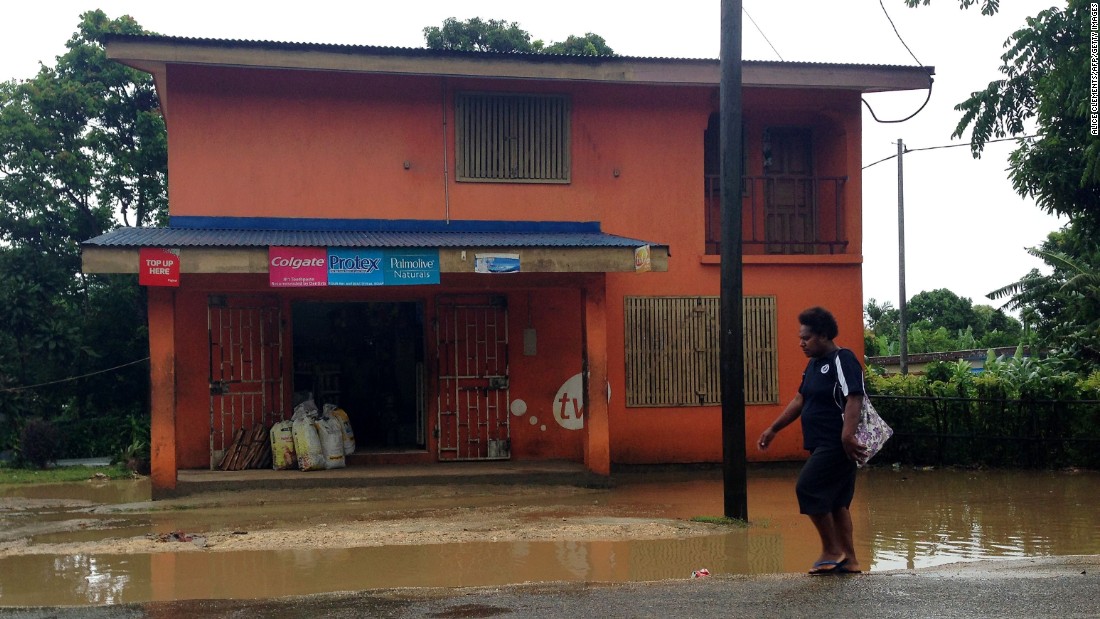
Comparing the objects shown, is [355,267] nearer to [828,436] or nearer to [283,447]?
[283,447]

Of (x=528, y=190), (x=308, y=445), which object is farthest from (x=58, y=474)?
(x=528, y=190)

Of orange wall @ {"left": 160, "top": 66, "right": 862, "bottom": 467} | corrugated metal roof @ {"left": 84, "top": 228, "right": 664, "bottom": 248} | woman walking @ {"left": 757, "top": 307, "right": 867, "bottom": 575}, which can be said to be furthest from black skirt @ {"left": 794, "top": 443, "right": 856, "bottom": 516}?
orange wall @ {"left": 160, "top": 66, "right": 862, "bottom": 467}

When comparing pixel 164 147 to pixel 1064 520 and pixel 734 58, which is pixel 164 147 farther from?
pixel 1064 520

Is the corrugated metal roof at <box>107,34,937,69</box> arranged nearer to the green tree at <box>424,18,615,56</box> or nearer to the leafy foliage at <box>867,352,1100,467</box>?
the leafy foliage at <box>867,352,1100,467</box>

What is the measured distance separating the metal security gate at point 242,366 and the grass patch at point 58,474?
10.2 feet

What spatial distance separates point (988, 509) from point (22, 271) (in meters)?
17.6

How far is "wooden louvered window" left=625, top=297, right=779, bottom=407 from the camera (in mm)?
14969

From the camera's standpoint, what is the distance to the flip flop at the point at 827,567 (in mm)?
7078

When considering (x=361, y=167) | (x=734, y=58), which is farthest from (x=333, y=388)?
(x=734, y=58)

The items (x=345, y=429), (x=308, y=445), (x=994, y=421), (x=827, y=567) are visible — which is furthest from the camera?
(x=994, y=421)

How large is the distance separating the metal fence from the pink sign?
8478mm

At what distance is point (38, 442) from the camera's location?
17.4 metres

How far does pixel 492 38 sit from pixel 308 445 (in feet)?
66.4

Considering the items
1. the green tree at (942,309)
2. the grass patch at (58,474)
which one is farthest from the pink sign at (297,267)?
the green tree at (942,309)
